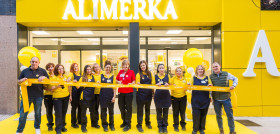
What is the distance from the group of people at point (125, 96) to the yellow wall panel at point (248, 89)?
85.3 inches

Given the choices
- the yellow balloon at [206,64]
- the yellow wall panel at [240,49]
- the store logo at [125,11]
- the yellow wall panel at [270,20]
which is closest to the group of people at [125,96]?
the yellow wall panel at [240,49]

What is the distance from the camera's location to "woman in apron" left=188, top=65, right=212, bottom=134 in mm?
4445

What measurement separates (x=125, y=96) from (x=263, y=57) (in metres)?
4.60

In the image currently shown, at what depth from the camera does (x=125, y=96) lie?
479cm

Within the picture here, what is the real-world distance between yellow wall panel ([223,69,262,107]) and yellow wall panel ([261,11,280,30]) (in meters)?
1.45

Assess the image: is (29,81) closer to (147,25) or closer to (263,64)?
(147,25)

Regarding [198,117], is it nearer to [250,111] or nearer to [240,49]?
[250,111]

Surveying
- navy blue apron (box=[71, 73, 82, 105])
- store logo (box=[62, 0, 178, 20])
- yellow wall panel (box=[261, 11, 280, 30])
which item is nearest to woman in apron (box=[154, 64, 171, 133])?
navy blue apron (box=[71, 73, 82, 105])

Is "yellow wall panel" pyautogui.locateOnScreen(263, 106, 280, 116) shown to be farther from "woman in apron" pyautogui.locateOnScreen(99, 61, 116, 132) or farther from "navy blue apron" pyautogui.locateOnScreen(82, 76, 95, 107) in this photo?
"navy blue apron" pyautogui.locateOnScreen(82, 76, 95, 107)

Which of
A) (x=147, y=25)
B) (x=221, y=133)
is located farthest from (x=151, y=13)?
(x=221, y=133)

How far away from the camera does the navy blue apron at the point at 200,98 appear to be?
14.6ft

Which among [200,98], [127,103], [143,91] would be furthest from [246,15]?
[127,103]

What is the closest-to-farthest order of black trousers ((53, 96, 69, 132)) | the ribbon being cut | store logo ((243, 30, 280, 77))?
the ribbon being cut, black trousers ((53, 96, 69, 132)), store logo ((243, 30, 280, 77))

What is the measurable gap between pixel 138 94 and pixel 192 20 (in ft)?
11.2
